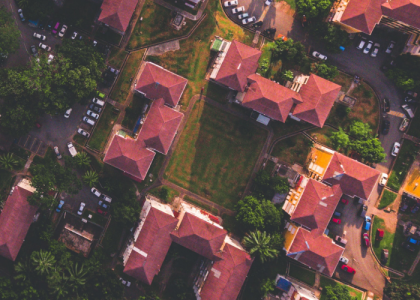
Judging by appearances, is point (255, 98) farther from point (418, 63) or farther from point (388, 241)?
point (388, 241)

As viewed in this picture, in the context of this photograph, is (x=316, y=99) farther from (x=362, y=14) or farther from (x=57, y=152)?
(x=57, y=152)

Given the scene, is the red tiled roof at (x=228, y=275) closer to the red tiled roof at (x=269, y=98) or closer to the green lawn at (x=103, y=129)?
the red tiled roof at (x=269, y=98)

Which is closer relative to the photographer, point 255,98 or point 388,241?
point 255,98

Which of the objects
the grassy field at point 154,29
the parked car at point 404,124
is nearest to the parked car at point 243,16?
the grassy field at point 154,29

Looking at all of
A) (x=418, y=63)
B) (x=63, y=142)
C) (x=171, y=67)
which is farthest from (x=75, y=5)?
(x=418, y=63)

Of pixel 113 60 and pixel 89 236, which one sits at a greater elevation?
pixel 113 60

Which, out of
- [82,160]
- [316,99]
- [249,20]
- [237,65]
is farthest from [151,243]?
[249,20]
